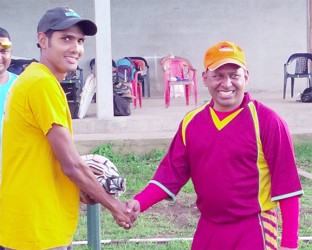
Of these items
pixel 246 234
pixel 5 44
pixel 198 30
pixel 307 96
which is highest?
pixel 198 30

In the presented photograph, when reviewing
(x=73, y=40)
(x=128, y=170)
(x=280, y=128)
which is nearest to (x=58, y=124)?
(x=73, y=40)

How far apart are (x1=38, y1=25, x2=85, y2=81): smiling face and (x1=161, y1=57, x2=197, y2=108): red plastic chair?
967 centimetres

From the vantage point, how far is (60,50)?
11.9 feet

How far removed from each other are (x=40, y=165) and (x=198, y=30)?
41.4 feet

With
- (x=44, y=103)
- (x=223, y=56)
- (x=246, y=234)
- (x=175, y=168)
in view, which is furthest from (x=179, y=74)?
(x=44, y=103)

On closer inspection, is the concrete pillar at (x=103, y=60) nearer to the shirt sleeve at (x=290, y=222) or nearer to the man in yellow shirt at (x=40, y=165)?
the man in yellow shirt at (x=40, y=165)

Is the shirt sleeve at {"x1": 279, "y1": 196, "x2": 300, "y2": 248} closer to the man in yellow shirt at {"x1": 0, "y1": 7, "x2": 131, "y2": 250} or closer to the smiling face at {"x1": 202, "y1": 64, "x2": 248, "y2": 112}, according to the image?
the smiling face at {"x1": 202, "y1": 64, "x2": 248, "y2": 112}

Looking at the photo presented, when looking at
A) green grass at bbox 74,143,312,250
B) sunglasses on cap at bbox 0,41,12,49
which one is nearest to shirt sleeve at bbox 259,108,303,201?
sunglasses on cap at bbox 0,41,12,49

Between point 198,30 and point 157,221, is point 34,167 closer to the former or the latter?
point 157,221

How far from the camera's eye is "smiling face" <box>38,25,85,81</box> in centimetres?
363

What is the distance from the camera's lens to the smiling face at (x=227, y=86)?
3574 millimetres

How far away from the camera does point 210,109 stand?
3.67 meters

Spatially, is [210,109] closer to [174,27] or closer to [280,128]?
[280,128]

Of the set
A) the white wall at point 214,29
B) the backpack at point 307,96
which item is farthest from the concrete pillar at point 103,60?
the white wall at point 214,29
